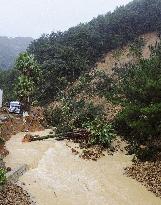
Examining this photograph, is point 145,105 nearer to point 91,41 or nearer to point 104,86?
point 104,86

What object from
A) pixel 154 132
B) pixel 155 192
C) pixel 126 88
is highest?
pixel 126 88

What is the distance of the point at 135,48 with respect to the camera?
61906 mm

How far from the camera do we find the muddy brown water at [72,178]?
23.3 m

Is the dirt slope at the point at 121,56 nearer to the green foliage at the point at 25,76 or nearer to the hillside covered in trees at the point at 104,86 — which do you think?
the hillside covered in trees at the point at 104,86

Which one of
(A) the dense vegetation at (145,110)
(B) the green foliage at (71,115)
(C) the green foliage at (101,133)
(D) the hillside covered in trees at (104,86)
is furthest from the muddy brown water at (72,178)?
(B) the green foliage at (71,115)

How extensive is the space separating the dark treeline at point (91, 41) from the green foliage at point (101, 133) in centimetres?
2795

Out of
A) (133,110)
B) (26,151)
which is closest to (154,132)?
(133,110)

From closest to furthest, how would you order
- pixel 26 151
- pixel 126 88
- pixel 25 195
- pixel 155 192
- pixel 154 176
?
pixel 25 195 < pixel 155 192 < pixel 154 176 < pixel 26 151 < pixel 126 88

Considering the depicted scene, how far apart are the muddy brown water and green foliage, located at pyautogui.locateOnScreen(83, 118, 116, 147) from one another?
1.54 m

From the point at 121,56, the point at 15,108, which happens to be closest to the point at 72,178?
the point at 15,108

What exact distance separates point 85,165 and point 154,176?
495 centimetres

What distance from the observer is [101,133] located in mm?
33406

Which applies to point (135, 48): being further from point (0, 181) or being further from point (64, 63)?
point (0, 181)

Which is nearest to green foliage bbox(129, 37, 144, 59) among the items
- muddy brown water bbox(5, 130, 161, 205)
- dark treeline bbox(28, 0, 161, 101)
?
dark treeline bbox(28, 0, 161, 101)
